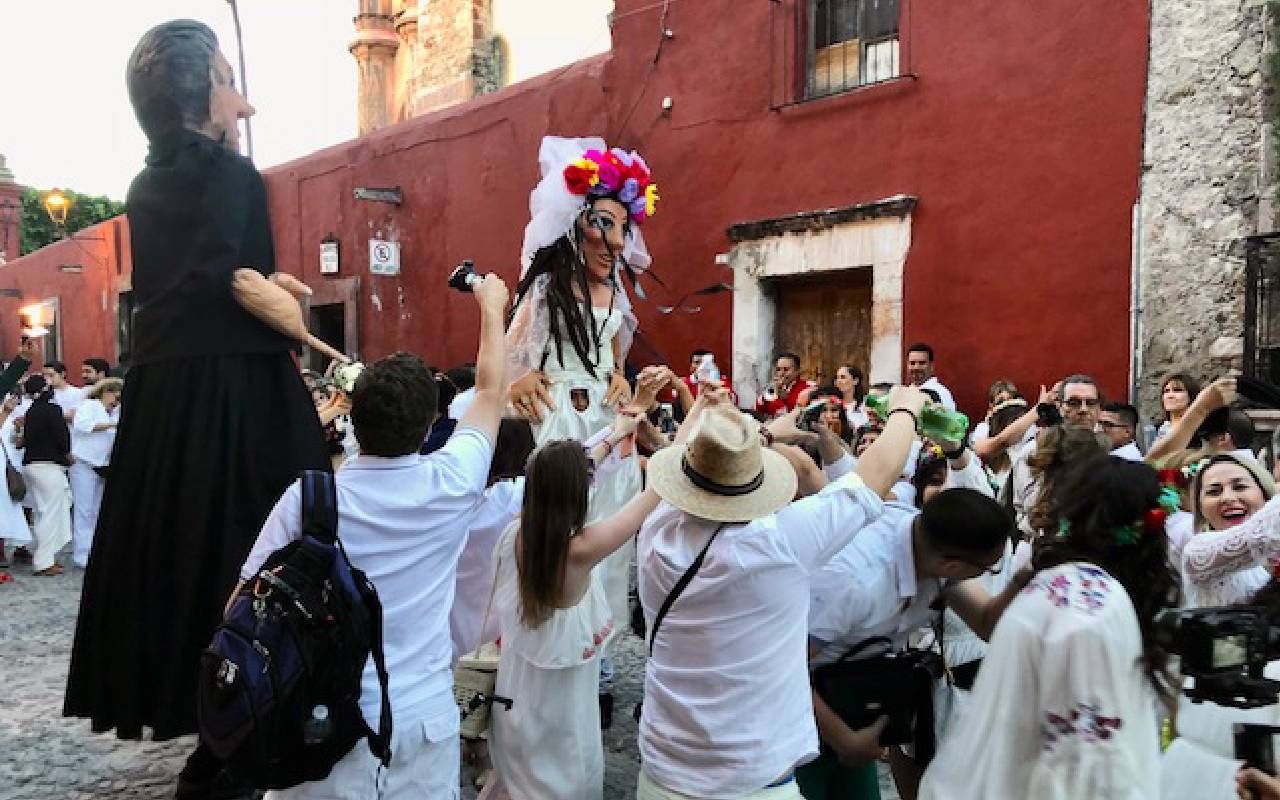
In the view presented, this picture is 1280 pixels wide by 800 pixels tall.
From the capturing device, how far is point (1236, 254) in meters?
7.34

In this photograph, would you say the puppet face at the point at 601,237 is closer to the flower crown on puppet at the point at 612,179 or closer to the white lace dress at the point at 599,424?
the flower crown on puppet at the point at 612,179

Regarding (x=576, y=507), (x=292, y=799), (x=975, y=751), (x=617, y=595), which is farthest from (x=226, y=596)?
(x=975, y=751)

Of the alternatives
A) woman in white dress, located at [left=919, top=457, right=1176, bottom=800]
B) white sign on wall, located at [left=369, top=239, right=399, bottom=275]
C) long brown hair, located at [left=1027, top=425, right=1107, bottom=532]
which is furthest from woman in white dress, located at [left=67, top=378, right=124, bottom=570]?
woman in white dress, located at [left=919, top=457, right=1176, bottom=800]

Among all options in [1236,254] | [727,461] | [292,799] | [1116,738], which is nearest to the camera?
[1116,738]

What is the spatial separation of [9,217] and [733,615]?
3405cm

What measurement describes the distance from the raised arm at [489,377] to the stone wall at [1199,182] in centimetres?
644

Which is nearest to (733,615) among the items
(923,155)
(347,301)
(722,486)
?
(722,486)

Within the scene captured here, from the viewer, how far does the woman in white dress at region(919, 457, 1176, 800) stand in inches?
73.2

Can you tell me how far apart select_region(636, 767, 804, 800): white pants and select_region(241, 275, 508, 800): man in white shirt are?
1.55ft

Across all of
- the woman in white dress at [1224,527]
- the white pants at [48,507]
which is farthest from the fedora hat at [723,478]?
the white pants at [48,507]

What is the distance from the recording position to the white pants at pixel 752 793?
2381 mm

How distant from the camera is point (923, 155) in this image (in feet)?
29.2

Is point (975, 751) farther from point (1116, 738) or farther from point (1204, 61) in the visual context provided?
point (1204, 61)

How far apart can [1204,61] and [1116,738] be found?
23.3 feet
